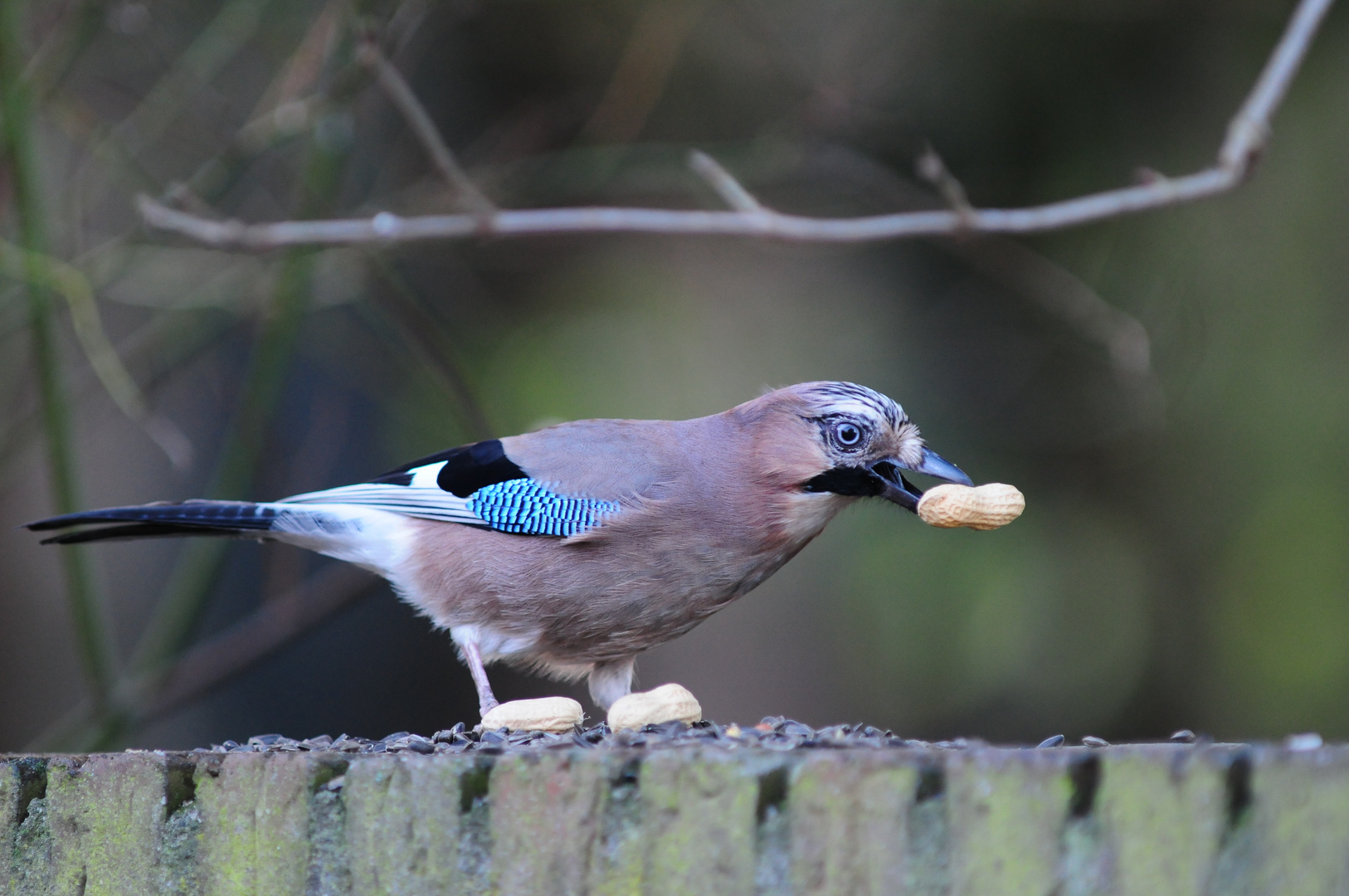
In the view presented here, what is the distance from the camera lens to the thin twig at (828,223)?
2977 mm

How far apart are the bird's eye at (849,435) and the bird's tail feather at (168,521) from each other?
1391mm

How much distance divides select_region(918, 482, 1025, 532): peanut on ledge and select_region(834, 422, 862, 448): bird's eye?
1.10ft

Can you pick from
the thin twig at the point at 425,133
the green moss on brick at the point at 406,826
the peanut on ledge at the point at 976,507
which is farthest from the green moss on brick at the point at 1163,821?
the thin twig at the point at 425,133

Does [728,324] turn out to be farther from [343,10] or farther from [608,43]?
[343,10]

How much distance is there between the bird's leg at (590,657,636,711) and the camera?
337 centimetres

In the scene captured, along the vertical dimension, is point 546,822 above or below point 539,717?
below

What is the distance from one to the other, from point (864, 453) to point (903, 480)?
12 centimetres

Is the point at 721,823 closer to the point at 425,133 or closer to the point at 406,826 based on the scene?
the point at 406,826

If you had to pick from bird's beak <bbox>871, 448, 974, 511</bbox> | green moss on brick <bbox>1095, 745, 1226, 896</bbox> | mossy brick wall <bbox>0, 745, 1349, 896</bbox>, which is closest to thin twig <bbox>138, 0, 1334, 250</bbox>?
bird's beak <bbox>871, 448, 974, 511</bbox>

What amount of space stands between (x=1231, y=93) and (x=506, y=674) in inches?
149

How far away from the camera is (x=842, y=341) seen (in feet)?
18.3

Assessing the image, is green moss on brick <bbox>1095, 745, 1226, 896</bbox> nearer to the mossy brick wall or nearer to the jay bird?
the mossy brick wall

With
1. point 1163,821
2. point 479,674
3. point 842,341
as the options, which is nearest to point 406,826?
point 1163,821

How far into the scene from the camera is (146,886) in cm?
175
